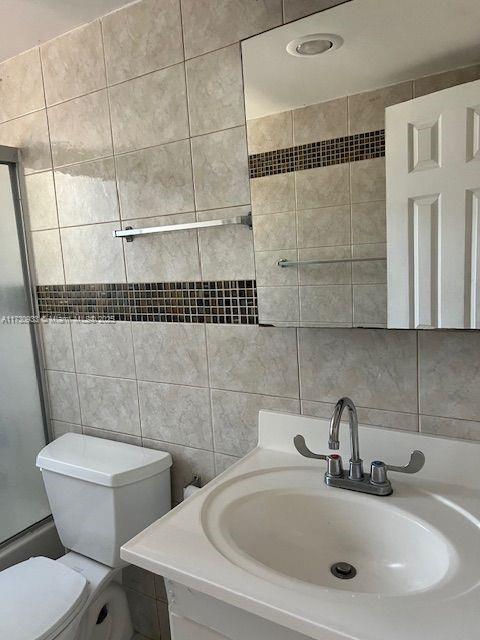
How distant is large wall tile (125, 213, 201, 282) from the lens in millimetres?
1497


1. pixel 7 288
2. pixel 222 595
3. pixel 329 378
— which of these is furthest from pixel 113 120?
pixel 222 595

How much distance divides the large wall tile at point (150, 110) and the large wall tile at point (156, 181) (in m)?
0.04

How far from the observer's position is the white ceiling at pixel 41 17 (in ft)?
4.81

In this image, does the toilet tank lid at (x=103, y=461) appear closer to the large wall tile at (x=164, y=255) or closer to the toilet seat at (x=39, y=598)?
the toilet seat at (x=39, y=598)

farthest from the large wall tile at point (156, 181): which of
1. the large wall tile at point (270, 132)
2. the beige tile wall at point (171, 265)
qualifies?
the large wall tile at point (270, 132)

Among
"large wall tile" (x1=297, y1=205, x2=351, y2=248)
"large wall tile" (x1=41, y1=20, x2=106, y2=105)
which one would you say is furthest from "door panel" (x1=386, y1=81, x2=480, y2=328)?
"large wall tile" (x1=41, y1=20, x2=106, y2=105)

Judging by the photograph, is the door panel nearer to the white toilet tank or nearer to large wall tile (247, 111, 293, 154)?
large wall tile (247, 111, 293, 154)

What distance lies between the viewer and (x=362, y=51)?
44.1 inches

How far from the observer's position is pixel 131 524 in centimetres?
155

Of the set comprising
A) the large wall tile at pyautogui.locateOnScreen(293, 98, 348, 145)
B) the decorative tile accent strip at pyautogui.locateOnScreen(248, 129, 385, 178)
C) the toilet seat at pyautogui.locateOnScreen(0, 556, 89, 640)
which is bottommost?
the toilet seat at pyautogui.locateOnScreen(0, 556, 89, 640)

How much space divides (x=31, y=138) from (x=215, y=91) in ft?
2.85

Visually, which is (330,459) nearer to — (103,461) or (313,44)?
(103,461)

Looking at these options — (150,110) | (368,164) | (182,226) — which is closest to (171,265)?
(182,226)

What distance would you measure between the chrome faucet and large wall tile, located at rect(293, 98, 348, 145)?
0.66m
